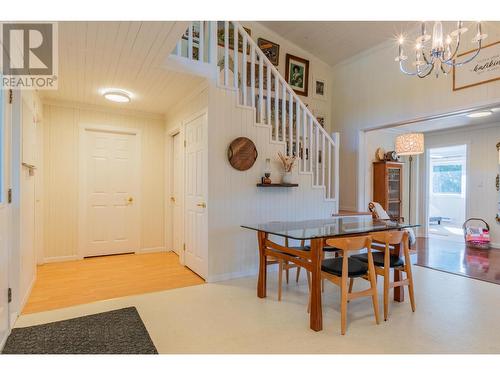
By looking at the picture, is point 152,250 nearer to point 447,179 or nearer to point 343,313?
point 343,313

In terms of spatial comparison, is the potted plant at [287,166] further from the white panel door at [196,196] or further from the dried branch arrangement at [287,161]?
the white panel door at [196,196]

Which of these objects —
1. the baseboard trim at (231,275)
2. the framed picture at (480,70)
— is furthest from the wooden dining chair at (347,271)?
the framed picture at (480,70)

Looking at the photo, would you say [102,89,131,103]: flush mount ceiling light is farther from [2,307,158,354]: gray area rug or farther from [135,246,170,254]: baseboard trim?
[2,307,158,354]: gray area rug

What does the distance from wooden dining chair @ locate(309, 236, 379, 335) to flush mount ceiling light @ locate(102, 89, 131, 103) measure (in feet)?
10.8

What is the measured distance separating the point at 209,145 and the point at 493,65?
3742mm

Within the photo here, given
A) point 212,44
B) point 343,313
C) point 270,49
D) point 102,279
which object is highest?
point 270,49

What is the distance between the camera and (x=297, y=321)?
2479mm

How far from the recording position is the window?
8.10m

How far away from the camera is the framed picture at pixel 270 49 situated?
5262 mm

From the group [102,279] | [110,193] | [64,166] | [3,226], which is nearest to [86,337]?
[3,226]

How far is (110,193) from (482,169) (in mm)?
7134

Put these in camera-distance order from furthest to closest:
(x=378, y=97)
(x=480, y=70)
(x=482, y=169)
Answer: (x=482, y=169) → (x=378, y=97) → (x=480, y=70)

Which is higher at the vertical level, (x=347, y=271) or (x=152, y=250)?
(x=347, y=271)
